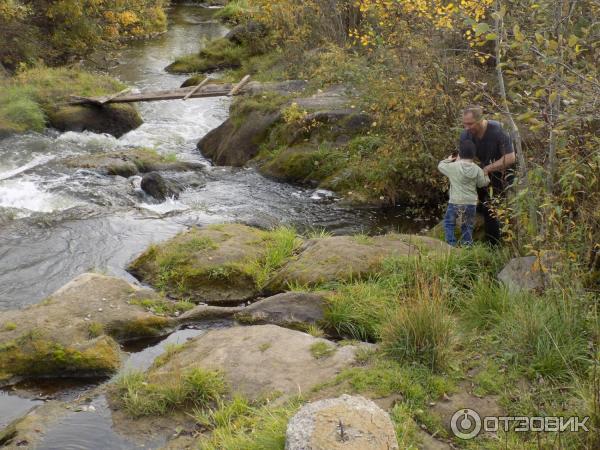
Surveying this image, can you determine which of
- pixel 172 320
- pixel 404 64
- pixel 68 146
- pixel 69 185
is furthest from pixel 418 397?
pixel 68 146

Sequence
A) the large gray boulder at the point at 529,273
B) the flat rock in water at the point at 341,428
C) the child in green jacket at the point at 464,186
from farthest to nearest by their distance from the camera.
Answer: the child in green jacket at the point at 464,186 → the large gray boulder at the point at 529,273 → the flat rock in water at the point at 341,428

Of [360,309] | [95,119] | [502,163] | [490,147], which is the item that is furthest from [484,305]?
[95,119]

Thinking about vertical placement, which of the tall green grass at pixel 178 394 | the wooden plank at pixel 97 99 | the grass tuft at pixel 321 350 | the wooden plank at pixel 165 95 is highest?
the tall green grass at pixel 178 394

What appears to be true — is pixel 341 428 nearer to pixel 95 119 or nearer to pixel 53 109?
pixel 95 119

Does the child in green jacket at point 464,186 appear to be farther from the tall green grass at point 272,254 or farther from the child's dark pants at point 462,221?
the tall green grass at point 272,254

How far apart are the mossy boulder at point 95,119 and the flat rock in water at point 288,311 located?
415 inches

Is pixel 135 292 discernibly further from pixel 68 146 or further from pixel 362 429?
pixel 68 146

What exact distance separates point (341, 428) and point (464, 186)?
451 centimetres

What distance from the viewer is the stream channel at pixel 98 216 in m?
5.95

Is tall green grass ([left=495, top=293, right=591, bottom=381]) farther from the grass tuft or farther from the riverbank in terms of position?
the grass tuft

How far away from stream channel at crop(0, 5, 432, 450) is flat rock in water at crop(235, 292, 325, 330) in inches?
22.3

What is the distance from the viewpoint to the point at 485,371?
16.8 feet

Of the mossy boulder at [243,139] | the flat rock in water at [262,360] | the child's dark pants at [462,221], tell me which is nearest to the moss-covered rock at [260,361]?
the flat rock in water at [262,360]

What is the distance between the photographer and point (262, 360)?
18.7 ft
